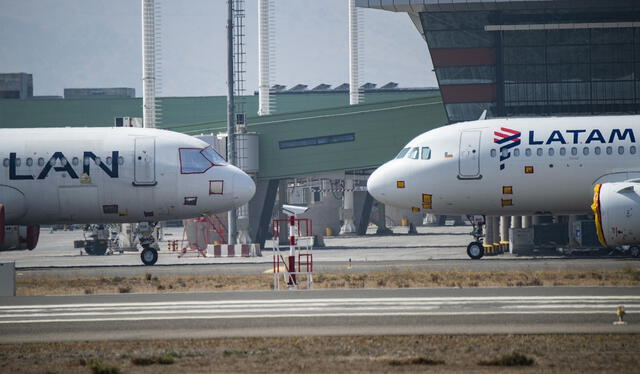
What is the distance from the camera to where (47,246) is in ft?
255

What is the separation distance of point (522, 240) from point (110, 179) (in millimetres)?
20352

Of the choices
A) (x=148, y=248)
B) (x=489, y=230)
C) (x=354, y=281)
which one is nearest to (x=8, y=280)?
(x=354, y=281)

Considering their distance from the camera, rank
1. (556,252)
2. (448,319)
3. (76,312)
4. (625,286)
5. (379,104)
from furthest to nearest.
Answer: (379,104) → (556,252) → (625,286) → (76,312) → (448,319)

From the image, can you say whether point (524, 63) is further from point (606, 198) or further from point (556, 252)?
point (606, 198)

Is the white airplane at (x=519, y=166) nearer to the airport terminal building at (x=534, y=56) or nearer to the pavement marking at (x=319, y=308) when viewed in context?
the pavement marking at (x=319, y=308)

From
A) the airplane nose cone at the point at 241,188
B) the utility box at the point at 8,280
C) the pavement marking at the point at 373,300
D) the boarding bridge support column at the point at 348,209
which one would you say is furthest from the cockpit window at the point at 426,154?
the boarding bridge support column at the point at 348,209

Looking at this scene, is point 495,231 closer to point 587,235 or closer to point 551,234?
point 551,234

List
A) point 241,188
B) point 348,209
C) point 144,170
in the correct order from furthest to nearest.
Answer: point 348,209 < point 241,188 < point 144,170

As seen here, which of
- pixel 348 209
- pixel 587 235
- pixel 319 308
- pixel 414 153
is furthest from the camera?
pixel 348 209

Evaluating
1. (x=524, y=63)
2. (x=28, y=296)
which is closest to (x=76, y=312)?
(x=28, y=296)

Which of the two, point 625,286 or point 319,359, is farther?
point 625,286

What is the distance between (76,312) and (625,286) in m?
14.9

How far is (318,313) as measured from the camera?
25.2m

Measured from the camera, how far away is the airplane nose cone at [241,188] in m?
44.0
